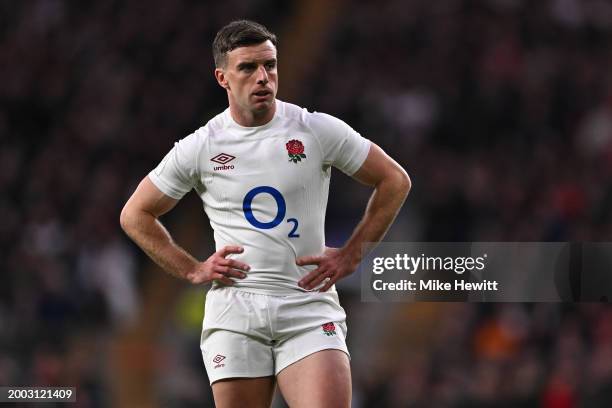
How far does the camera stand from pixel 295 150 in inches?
210

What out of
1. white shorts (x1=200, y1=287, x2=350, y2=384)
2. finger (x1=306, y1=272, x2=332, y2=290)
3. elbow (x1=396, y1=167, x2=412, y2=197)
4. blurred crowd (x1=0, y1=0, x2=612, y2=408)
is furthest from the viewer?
blurred crowd (x1=0, y1=0, x2=612, y2=408)

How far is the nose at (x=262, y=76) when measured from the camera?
5273mm

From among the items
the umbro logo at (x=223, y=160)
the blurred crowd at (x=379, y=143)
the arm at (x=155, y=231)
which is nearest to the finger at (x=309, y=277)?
the arm at (x=155, y=231)

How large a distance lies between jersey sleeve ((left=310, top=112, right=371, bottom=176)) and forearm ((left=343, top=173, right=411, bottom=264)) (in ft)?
0.55

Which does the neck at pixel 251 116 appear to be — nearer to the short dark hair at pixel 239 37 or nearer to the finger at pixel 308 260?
the short dark hair at pixel 239 37

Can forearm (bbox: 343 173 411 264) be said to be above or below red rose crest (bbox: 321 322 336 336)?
above

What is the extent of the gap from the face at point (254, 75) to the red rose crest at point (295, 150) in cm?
18

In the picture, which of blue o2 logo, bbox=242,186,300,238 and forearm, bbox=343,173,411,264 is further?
forearm, bbox=343,173,411,264

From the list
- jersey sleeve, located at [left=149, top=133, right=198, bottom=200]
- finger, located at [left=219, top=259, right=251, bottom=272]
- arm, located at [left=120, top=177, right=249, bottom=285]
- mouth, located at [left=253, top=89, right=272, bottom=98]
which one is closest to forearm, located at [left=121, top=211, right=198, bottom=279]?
arm, located at [left=120, top=177, right=249, bottom=285]

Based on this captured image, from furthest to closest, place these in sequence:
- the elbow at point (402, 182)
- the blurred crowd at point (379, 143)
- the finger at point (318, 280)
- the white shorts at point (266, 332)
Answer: the blurred crowd at point (379, 143), the elbow at point (402, 182), the finger at point (318, 280), the white shorts at point (266, 332)

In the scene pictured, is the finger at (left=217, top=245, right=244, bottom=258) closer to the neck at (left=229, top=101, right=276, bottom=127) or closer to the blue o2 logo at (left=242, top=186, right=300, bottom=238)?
the blue o2 logo at (left=242, top=186, right=300, bottom=238)

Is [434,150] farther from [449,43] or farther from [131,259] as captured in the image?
[131,259]

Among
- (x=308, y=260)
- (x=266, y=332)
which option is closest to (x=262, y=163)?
(x=308, y=260)

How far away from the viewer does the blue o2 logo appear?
5305 millimetres
